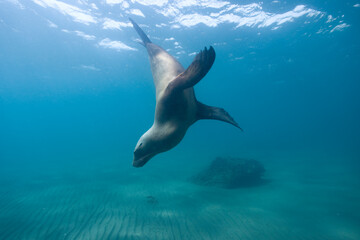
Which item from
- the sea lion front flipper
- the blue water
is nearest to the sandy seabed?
the blue water

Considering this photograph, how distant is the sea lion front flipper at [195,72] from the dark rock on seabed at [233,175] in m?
8.46

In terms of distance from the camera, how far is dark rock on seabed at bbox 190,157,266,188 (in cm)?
945

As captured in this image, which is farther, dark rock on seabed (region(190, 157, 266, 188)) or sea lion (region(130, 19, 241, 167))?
dark rock on seabed (region(190, 157, 266, 188))

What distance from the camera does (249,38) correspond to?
20203 mm

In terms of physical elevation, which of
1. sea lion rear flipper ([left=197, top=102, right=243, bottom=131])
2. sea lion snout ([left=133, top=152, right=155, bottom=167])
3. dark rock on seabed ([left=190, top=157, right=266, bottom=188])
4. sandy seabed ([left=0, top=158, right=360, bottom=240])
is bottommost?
sandy seabed ([left=0, top=158, right=360, bottom=240])

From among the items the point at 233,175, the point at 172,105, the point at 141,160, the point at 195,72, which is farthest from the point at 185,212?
the point at 195,72

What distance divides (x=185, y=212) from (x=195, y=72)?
5.76 m

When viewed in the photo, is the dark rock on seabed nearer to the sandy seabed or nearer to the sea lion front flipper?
the sandy seabed

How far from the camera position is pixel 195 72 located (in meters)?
1.62

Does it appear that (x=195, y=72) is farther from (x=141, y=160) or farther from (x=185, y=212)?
(x=185, y=212)

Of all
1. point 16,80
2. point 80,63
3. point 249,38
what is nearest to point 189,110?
point 249,38

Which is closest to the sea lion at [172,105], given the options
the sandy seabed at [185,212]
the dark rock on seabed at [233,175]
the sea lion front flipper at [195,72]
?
the sea lion front flipper at [195,72]

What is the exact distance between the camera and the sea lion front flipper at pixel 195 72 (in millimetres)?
1631

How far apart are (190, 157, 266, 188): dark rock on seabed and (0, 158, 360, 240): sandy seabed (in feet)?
2.10
